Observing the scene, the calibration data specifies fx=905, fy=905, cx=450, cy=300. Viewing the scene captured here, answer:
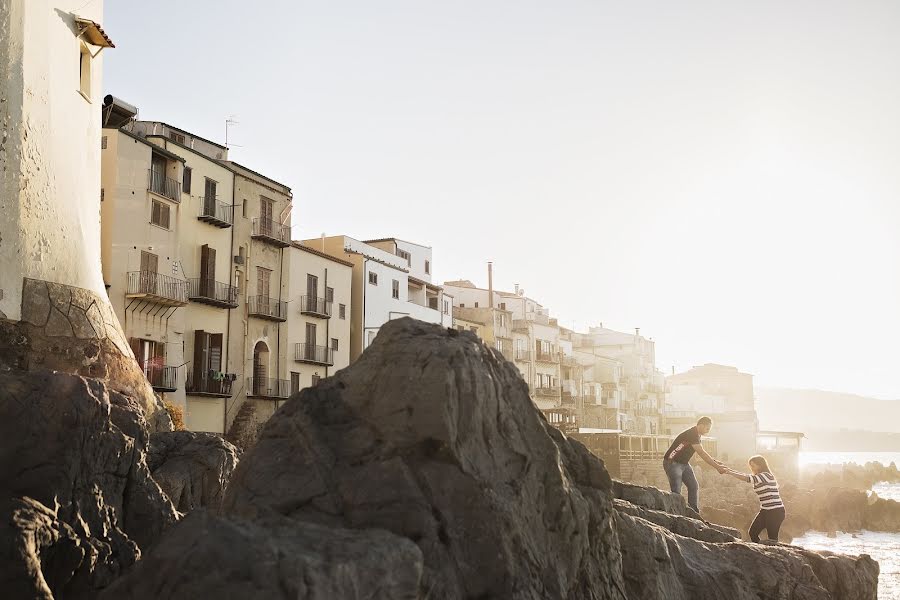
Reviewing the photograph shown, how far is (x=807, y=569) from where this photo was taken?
786cm

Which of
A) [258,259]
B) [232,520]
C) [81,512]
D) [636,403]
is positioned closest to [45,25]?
[81,512]

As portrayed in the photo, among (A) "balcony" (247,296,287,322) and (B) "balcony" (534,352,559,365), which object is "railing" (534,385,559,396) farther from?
(A) "balcony" (247,296,287,322)

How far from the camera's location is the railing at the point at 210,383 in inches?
1298

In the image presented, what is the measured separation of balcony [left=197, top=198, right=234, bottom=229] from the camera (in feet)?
114

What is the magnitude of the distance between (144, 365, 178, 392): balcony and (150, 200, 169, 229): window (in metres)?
5.09

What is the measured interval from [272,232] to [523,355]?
32048 millimetres

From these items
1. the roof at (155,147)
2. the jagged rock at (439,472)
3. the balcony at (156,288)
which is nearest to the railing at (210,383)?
the balcony at (156,288)

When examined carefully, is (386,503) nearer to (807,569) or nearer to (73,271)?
(807,569)

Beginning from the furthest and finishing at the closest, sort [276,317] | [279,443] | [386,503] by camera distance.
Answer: [276,317], [279,443], [386,503]

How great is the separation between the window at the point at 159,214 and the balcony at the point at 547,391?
126 feet

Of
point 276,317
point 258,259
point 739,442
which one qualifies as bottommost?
point 739,442

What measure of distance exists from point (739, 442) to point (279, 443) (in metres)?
84.4

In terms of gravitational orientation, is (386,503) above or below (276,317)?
below

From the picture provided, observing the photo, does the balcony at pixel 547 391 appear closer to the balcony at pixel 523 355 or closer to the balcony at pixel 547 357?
the balcony at pixel 547 357
